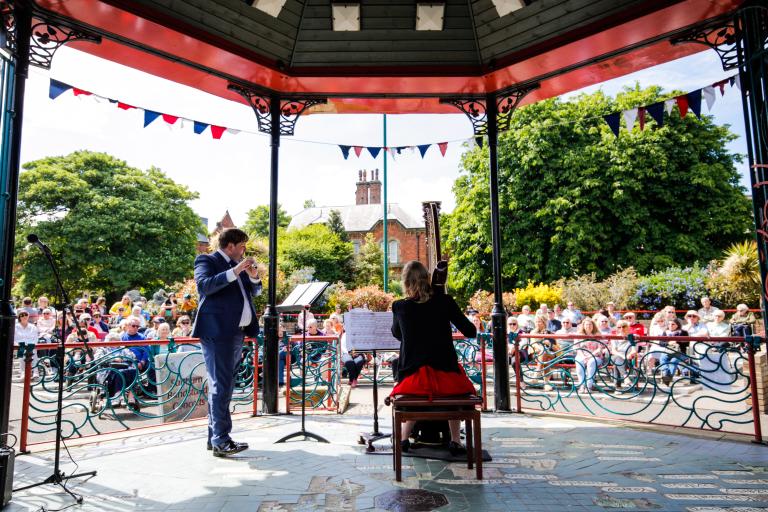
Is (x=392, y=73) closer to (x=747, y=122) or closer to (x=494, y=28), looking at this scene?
(x=494, y=28)

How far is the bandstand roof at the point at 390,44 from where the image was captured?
15.9 feet

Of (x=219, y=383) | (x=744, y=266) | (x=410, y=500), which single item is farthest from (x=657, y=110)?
(x=744, y=266)

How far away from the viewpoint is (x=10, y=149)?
3.70 metres

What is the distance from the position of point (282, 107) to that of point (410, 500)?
16.7ft

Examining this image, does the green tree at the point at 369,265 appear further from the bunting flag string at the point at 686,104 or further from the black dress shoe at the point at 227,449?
the black dress shoe at the point at 227,449

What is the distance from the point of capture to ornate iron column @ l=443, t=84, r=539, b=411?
19.7 feet

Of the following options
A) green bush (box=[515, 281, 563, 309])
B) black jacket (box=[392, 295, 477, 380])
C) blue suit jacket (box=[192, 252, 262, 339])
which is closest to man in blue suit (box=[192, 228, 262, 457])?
blue suit jacket (box=[192, 252, 262, 339])

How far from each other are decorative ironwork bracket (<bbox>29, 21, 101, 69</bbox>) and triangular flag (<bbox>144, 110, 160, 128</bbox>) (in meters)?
1.40

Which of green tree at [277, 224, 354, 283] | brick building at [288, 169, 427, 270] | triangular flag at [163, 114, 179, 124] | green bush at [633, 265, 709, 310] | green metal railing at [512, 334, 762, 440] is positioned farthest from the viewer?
brick building at [288, 169, 427, 270]

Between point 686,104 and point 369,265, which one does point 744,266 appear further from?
point 369,265

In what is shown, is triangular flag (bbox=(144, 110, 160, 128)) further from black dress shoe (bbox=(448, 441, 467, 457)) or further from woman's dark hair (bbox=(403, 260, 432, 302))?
black dress shoe (bbox=(448, 441, 467, 457))

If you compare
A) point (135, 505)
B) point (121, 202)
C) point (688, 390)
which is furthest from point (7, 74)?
point (121, 202)

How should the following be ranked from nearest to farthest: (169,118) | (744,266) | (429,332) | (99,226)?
(429,332)
(169,118)
(744,266)
(99,226)

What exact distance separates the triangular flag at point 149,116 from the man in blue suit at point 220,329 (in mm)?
2758
